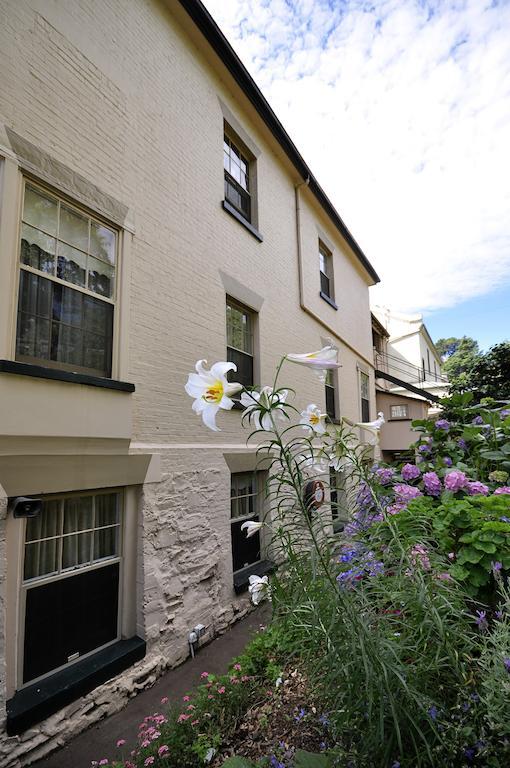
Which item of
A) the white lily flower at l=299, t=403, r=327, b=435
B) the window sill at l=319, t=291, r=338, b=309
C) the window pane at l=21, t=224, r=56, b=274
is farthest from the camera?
the window sill at l=319, t=291, r=338, b=309

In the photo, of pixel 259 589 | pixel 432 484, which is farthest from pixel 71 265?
pixel 432 484

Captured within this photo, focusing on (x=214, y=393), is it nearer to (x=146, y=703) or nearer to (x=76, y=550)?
(x=76, y=550)

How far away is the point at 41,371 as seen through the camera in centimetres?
337

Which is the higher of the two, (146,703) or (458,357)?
(458,357)

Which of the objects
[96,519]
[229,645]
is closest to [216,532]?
[229,645]

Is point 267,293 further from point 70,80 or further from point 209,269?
point 70,80

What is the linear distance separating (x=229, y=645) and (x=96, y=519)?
231 centimetres

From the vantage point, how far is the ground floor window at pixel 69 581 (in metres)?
3.37

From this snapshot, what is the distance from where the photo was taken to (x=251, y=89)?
674 cm

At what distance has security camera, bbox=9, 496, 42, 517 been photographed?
313 cm

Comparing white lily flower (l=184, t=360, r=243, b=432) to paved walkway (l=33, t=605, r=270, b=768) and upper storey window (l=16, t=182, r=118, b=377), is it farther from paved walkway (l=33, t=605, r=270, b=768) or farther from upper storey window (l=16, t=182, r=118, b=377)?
paved walkway (l=33, t=605, r=270, b=768)

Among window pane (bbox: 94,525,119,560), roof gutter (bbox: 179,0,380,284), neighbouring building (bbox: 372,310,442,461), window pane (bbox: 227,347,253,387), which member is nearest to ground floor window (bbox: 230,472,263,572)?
window pane (bbox: 227,347,253,387)

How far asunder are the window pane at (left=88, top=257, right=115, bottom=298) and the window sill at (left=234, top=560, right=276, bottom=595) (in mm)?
3784

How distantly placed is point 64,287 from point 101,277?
1.55ft
